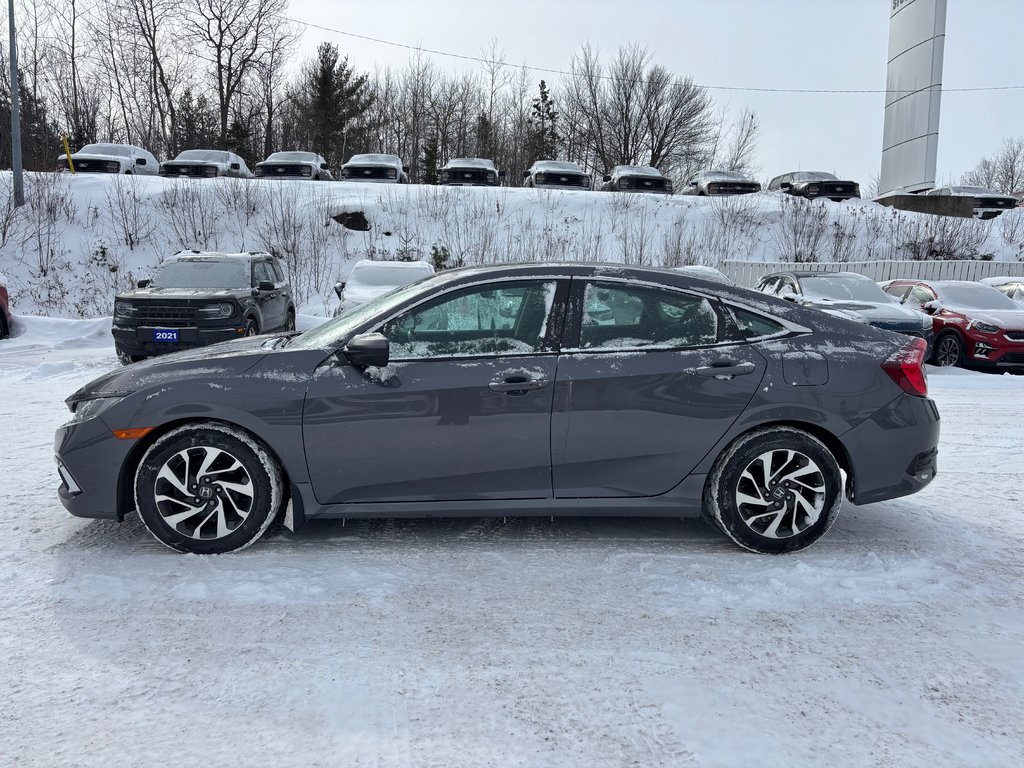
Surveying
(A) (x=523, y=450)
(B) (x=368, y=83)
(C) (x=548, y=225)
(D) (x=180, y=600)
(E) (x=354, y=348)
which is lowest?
(D) (x=180, y=600)

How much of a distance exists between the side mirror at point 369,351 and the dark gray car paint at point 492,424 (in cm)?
8

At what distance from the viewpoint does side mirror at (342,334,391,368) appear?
4055 mm

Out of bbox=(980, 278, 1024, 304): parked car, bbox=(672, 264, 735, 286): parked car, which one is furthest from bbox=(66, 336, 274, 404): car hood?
bbox=(980, 278, 1024, 304): parked car

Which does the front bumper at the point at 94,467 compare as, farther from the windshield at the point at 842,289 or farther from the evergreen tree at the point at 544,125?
the evergreen tree at the point at 544,125

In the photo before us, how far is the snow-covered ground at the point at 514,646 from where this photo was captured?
260 centimetres

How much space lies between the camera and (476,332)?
428cm

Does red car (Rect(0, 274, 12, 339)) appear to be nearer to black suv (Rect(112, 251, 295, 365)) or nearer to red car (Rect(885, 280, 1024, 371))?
black suv (Rect(112, 251, 295, 365))

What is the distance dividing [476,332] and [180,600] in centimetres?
196

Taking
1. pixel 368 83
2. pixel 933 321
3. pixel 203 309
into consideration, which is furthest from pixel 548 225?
pixel 368 83

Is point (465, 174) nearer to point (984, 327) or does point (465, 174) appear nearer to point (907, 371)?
Result: point (984, 327)

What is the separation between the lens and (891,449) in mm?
4305

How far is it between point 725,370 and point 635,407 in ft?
1.76

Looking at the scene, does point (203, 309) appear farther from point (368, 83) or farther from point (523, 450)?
point (368, 83)

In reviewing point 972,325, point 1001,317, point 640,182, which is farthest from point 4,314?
point 640,182
